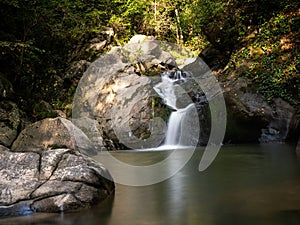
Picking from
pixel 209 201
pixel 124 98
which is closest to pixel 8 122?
pixel 124 98

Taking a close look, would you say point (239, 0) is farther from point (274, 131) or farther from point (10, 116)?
point (10, 116)

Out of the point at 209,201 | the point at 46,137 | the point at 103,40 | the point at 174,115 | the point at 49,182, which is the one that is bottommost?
the point at 209,201

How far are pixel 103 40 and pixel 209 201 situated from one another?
41.3 feet

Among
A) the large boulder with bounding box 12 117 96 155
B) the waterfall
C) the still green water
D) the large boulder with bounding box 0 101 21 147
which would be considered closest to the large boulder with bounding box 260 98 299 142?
the waterfall

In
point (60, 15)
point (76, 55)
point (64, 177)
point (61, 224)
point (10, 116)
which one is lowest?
point (61, 224)

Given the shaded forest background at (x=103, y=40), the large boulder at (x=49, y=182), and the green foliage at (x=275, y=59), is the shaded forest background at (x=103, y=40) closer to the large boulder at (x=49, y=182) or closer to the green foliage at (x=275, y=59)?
the green foliage at (x=275, y=59)

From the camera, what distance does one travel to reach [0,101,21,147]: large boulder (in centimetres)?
825

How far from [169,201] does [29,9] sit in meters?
8.31

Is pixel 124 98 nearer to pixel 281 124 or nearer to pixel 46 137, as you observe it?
pixel 46 137

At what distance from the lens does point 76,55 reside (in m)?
14.9

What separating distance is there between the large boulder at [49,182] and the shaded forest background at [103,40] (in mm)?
5220

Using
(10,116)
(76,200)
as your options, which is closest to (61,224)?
(76,200)

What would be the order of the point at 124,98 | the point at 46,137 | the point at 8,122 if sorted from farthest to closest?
the point at 124,98 < the point at 8,122 < the point at 46,137

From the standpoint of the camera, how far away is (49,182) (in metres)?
4.30
